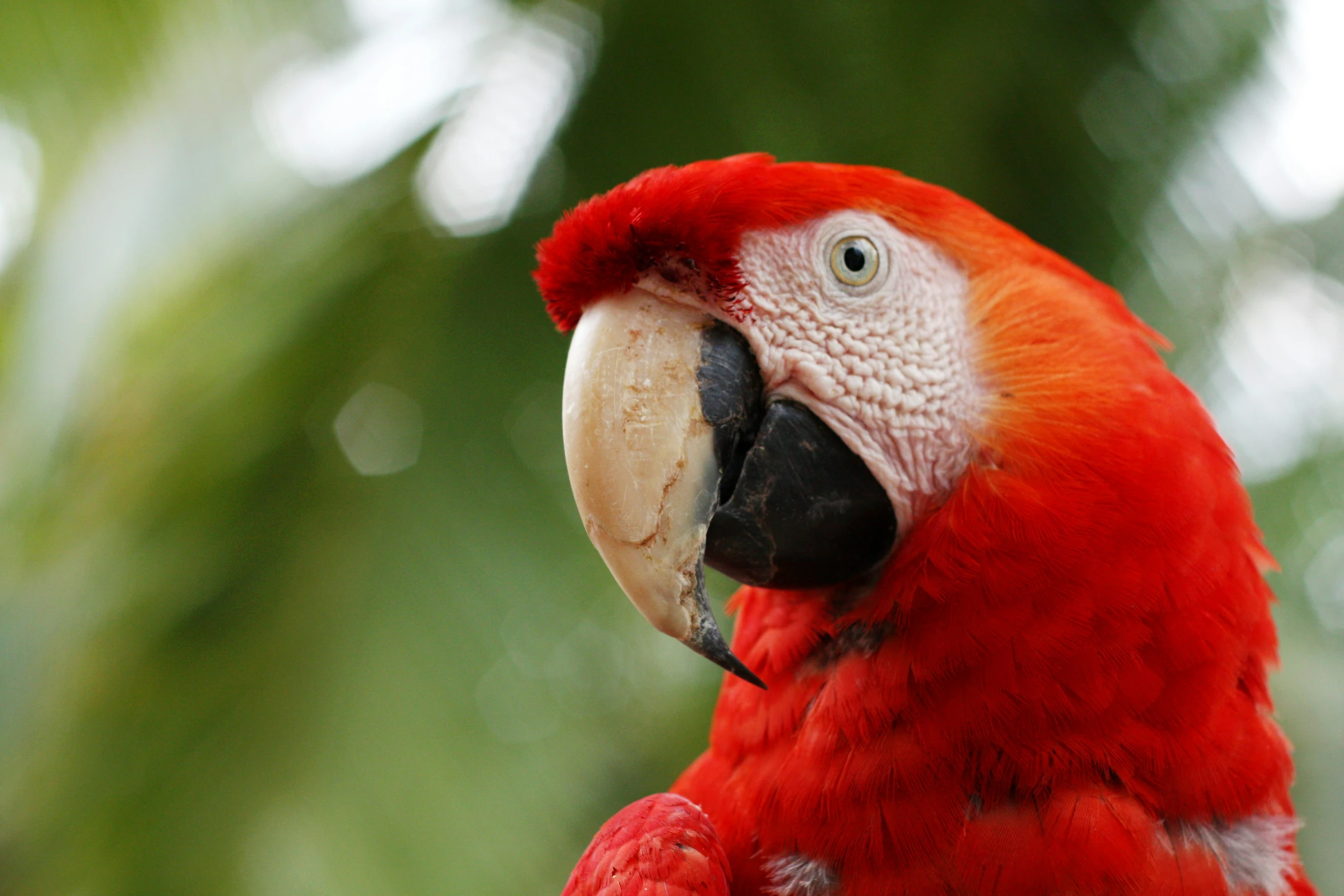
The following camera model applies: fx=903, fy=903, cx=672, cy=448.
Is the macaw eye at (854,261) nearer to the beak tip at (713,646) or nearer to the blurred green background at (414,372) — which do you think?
the beak tip at (713,646)

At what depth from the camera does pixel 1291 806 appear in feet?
2.85

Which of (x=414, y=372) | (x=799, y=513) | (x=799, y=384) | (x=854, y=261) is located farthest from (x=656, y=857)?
(x=414, y=372)

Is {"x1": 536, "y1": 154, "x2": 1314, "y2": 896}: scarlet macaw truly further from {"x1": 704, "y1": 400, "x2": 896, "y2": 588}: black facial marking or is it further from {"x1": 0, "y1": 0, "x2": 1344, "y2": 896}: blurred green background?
{"x1": 0, "y1": 0, "x2": 1344, "y2": 896}: blurred green background

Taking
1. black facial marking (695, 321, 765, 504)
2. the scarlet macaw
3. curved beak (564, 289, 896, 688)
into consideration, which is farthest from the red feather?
black facial marking (695, 321, 765, 504)

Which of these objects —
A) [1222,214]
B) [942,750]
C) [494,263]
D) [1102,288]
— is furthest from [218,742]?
[1222,214]

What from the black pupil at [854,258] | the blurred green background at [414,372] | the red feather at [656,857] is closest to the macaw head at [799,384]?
Answer: the black pupil at [854,258]

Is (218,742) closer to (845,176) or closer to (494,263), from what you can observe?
(494,263)

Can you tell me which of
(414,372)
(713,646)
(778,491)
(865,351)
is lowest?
(713,646)

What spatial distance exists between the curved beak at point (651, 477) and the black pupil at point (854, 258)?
0.18m

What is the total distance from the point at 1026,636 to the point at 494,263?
51.6 inches

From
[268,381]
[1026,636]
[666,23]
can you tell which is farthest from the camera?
[666,23]

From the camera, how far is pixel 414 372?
1730mm

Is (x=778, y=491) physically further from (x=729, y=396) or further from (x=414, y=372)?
(x=414, y=372)

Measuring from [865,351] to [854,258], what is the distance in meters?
0.09
